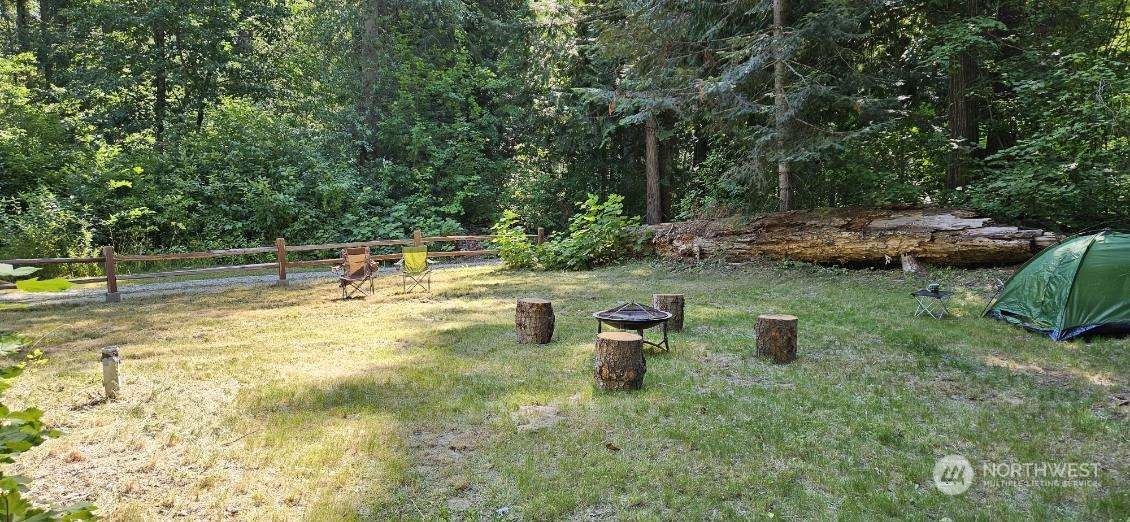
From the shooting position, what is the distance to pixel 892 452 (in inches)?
138

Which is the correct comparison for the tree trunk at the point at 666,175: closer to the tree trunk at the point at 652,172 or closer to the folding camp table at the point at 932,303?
the tree trunk at the point at 652,172

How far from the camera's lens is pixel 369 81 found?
18.8 metres

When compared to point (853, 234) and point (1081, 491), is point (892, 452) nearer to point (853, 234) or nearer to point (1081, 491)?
point (1081, 491)

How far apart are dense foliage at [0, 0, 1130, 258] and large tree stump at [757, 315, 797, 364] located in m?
5.19

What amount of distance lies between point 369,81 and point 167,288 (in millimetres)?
10263

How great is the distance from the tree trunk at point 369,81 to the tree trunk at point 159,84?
18.0 ft

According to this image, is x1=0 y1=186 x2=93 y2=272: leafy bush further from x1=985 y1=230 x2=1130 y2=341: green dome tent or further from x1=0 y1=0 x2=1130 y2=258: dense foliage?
x1=985 y1=230 x2=1130 y2=341: green dome tent

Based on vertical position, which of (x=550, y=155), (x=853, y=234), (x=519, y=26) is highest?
(x=519, y=26)

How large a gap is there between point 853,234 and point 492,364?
720 centimetres

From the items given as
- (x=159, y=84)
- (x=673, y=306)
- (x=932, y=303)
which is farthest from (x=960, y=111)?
(x=159, y=84)

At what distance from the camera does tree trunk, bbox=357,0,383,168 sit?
18438 millimetres

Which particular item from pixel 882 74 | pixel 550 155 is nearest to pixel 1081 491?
pixel 882 74

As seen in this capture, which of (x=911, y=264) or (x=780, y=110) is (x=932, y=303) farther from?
(x=780, y=110)

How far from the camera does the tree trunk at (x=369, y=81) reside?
726 inches
